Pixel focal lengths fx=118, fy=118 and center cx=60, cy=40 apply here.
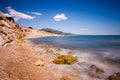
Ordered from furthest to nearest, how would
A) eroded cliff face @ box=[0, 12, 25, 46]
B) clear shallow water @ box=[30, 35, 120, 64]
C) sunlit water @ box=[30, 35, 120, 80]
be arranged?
clear shallow water @ box=[30, 35, 120, 64] → eroded cliff face @ box=[0, 12, 25, 46] → sunlit water @ box=[30, 35, 120, 80]

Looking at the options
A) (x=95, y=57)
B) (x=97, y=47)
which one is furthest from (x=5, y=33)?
(x=97, y=47)

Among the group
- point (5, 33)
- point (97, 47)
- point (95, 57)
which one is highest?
point (5, 33)

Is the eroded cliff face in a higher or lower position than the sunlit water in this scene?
higher

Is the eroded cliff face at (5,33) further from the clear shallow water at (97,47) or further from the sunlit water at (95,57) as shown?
the clear shallow water at (97,47)

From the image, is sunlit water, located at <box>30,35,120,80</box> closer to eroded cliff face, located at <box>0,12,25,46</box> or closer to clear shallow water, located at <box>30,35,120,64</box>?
clear shallow water, located at <box>30,35,120,64</box>

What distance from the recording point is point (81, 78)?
412 inches

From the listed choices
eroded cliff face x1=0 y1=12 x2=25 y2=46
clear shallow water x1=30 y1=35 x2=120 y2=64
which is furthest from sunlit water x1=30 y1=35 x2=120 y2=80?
eroded cliff face x1=0 y1=12 x2=25 y2=46

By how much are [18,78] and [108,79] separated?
7720 millimetres

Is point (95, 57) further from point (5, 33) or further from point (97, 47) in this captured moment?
point (5, 33)

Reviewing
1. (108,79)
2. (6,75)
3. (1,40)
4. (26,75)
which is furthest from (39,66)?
(1,40)

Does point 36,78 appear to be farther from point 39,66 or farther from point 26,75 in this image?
point 39,66

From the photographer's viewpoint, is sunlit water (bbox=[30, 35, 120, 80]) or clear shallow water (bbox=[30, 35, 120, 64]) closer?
sunlit water (bbox=[30, 35, 120, 80])

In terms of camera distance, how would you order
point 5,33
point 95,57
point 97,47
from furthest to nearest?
point 97,47 → point 5,33 → point 95,57

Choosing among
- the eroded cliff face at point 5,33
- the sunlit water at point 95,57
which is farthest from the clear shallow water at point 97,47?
the eroded cliff face at point 5,33
